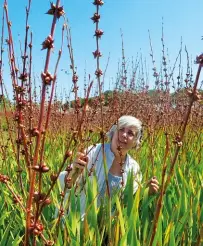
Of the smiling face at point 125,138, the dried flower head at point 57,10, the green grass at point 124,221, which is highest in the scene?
the dried flower head at point 57,10

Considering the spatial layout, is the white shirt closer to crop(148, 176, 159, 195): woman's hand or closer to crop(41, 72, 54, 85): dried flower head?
crop(148, 176, 159, 195): woman's hand

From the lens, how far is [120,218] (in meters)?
1.69

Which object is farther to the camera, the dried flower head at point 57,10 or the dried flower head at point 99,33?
the dried flower head at point 99,33

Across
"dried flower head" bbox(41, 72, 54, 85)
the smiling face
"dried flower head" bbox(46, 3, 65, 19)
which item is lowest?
the smiling face

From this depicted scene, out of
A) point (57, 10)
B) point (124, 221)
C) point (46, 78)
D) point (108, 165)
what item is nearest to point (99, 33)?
point (57, 10)

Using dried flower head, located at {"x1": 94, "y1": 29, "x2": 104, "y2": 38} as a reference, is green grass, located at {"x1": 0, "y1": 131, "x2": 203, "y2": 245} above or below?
below

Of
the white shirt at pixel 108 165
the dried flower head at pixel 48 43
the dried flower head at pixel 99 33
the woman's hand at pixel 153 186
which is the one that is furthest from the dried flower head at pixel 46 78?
the white shirt at pixel 108 165

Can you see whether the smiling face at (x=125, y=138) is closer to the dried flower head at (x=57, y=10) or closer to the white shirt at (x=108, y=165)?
the white shirt at (x=108, y=165)

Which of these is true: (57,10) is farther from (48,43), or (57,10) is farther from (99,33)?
(99,33)

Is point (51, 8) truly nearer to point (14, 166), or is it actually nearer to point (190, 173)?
point (190, 173)

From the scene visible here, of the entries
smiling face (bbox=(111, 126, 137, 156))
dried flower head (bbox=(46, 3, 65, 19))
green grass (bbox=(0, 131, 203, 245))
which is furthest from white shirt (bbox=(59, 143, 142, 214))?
dried flower head (bbox=(46, 3, 65, 19))

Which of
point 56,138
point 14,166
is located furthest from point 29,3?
point 56,138

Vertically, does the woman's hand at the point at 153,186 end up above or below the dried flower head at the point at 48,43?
below

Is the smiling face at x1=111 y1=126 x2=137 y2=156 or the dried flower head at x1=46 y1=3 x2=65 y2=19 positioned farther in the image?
the smiling face at x1=111 y1=126 x2=137 y2=156
